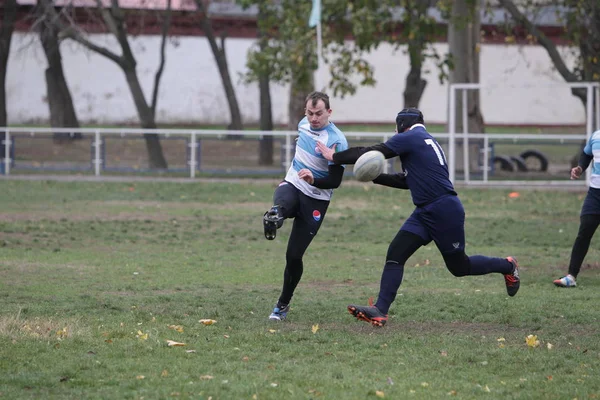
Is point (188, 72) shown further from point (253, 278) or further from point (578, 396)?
point (578, 396)

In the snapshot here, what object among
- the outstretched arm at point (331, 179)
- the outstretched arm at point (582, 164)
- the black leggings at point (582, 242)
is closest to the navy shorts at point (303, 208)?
the outstretched arm at point (331, 179)

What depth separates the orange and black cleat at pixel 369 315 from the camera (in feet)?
28.0

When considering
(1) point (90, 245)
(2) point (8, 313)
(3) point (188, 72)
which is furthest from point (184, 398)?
(3) point (188, 72)

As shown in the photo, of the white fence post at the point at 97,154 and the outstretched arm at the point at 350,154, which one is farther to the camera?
the white fence post at the point at 97,154

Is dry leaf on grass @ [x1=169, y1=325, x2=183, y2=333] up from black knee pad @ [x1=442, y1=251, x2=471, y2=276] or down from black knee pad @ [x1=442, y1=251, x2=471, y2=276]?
down

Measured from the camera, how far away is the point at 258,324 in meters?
8.88

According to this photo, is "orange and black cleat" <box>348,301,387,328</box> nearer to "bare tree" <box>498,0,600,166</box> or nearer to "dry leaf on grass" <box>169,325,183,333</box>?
"dry leaf on grass" <box>169,325,183,333</box>

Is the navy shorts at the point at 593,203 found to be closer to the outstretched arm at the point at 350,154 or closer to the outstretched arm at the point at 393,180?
the outstretched arm at the point at 393,180

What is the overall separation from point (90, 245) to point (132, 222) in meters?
2.98

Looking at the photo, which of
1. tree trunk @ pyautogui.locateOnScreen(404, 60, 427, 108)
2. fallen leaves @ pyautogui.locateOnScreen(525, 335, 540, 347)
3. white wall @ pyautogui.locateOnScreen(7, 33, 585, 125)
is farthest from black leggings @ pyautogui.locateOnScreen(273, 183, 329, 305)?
white wall @ pyautogui.locateOnScreen(7, 33, 585, 125)

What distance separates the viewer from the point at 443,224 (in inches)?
337

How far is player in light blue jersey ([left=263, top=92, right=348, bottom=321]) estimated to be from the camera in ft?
29.0

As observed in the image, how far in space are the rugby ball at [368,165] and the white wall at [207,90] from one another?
35.6 meters

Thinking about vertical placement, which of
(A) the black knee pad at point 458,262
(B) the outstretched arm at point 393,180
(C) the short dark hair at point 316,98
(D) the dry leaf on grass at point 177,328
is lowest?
(D) the dry leaf on grass at point 177,328
